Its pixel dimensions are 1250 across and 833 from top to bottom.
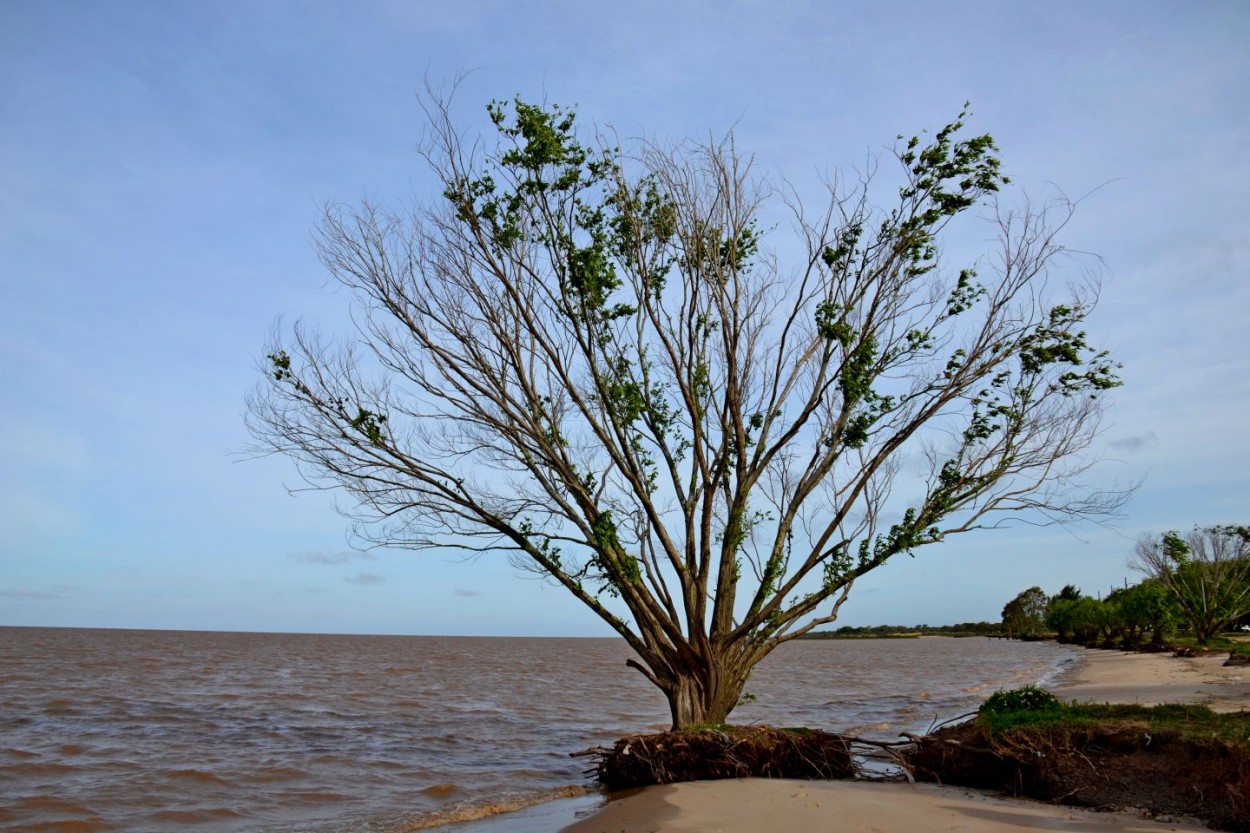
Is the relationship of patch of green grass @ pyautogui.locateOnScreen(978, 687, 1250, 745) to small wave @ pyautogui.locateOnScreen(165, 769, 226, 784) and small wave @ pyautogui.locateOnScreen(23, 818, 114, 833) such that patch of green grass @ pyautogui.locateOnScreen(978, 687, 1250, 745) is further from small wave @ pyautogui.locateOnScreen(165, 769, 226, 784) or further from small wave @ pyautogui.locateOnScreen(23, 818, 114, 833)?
small wave @ pyautogui.locateOnScreen(165, 769, 226, 784)

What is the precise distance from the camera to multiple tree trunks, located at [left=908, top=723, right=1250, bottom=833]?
841cm

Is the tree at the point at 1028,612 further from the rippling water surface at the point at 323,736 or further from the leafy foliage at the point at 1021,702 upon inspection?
the leafy foliage at the point at 1021,702

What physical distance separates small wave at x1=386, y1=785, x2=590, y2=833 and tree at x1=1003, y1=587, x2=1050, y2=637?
9112cm

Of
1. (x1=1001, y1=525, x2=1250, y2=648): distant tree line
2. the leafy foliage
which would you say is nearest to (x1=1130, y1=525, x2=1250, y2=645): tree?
(x1=1001, y1=525, x2=1250, y2=648): distant tree line

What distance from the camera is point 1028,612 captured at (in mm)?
97812

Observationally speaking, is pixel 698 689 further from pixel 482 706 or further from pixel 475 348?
pixel 482 706

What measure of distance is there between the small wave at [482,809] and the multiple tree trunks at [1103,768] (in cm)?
520

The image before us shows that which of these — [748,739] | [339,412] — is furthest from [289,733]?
[748,739]

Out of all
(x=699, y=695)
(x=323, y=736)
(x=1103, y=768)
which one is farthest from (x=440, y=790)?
(x=1103, y=768)

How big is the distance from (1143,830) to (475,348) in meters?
9.94

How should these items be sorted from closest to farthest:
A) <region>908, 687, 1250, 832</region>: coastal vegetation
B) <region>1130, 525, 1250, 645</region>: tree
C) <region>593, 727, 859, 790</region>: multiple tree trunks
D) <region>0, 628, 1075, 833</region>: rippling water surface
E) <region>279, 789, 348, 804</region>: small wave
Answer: <region>908, 687, 1250, 832</region>: coastal vegetation < <region>593, 727, 859, 790</region>: multiple tree trunks < <region>0, 628, 1075, 833</region>: rippling water surface < <region>279, 789, 348, 804</region>: small wave < <region>1130, 525, 1250, 645</region>: tree

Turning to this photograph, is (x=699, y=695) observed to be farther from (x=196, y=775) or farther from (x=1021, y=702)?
(x=196, y=775)

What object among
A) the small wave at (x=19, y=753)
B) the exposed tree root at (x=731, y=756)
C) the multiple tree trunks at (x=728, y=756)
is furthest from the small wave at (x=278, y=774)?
the multiple tree trunks at (x=728, y=756)

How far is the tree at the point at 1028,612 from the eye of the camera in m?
95.6
